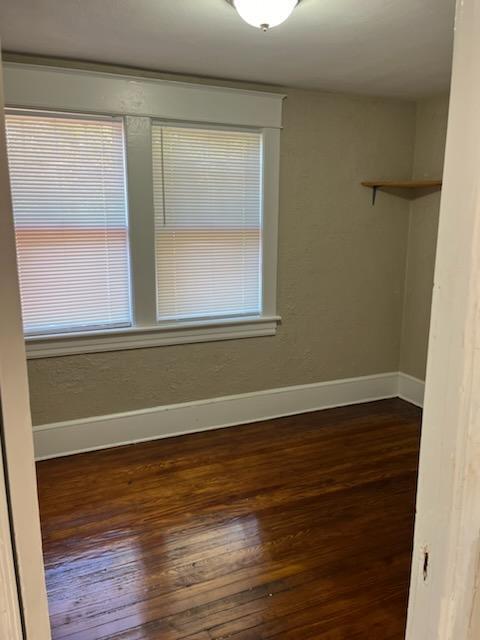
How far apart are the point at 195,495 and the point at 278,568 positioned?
0.69 metres

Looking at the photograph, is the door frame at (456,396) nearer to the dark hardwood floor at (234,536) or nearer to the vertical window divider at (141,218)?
the dark hardwood floor at (234,536)

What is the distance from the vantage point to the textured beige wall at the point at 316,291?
3135 mm

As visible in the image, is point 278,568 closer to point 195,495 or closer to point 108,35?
point 195,495

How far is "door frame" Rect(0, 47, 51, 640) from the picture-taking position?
618mm

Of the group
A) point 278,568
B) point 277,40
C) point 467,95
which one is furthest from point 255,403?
point 467,95

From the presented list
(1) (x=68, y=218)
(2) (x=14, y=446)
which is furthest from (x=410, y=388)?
(2) (x=14, y=446)

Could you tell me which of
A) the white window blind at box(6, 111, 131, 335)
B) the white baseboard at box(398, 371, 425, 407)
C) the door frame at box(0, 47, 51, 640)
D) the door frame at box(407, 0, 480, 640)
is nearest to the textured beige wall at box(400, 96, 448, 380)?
the white baseboard at box(398, 371, 425, 407)

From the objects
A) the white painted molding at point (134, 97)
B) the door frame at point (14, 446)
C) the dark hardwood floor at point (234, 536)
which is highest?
the white painted molding at point (134, 97)

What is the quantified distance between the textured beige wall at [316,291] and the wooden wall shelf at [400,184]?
54 mm

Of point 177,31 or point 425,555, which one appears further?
point 177,31

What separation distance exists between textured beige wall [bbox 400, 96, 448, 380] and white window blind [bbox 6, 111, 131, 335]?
2.23m

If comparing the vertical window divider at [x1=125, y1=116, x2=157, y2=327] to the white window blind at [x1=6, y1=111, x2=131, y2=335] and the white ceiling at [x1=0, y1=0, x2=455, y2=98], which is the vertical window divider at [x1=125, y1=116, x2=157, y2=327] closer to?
the white window blind at [x1=6, y1=111, x2=131, y2=335]

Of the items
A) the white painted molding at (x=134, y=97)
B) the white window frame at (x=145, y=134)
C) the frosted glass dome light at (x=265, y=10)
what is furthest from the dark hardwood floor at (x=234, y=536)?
the frosted glass dome light at (x=265, y=10)

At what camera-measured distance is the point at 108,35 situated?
2.29 m
